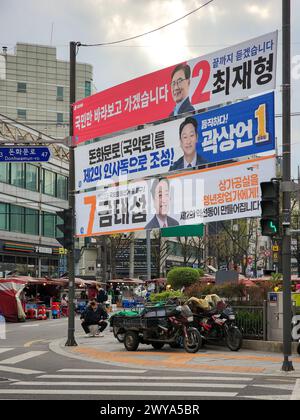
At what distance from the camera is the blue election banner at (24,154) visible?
2216cm

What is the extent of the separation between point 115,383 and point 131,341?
6.72m

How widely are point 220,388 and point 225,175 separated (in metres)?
7.96

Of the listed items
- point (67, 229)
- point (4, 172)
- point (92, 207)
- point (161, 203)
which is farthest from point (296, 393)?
point (4, 172)

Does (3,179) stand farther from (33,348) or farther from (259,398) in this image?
(259,398)

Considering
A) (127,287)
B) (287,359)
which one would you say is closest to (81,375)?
(287,359)

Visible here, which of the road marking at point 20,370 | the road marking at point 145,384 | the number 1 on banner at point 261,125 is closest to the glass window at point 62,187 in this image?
the number 1 on banner at point 261,125

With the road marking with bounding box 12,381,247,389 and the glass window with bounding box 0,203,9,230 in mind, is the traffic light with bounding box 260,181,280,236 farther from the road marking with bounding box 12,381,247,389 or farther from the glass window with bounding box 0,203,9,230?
the glass window with bounding box 0,203,9,230

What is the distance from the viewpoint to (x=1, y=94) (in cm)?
9300

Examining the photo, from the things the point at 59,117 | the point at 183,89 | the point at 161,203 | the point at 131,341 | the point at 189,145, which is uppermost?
the point at 59,117

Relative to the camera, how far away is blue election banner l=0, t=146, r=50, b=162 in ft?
72.7

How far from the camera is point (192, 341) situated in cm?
1845

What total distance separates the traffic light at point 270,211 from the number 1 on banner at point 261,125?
274 centimetres

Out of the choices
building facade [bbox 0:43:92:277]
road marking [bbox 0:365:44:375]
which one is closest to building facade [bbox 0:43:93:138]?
building facade [bbox 0:43:92:277]

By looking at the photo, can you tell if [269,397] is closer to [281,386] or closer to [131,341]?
[281,386]
